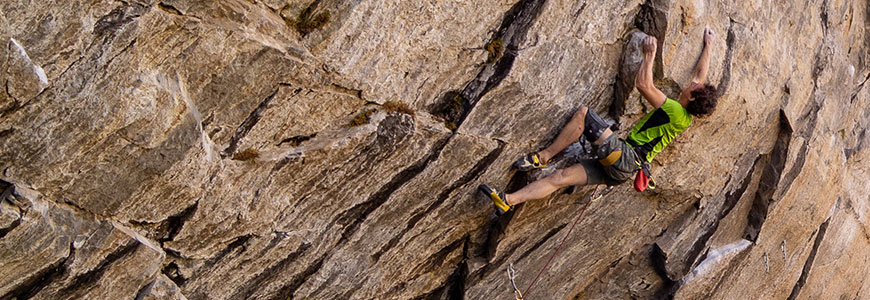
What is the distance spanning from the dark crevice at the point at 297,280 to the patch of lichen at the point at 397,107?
3056 millimetres

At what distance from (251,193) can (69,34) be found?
3.62 meters

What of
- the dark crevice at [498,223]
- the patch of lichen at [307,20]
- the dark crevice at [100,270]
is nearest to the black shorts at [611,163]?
the dark crevice at [498,223]

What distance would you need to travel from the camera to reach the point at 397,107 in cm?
1152

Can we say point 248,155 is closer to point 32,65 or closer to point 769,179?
point 32,65

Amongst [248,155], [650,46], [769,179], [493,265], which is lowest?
[493,265]

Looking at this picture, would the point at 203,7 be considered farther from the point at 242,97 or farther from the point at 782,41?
the point at 782,41

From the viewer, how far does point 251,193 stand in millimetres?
11328

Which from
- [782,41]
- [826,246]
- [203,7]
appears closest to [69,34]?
[203,7]

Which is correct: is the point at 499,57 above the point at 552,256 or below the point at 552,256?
above

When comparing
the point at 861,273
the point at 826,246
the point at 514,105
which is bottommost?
the point at 861,273

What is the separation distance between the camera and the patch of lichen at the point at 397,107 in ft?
37.6

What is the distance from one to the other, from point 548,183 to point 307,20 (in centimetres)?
514

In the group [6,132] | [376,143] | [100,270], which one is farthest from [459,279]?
[6,132]

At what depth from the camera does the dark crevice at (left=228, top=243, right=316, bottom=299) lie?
12.4 metres
